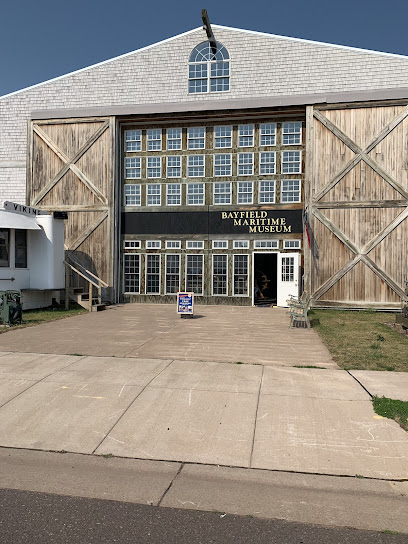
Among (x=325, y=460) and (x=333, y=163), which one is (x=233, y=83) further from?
(x=325, y=460)

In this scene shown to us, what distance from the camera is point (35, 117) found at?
70.2 ft

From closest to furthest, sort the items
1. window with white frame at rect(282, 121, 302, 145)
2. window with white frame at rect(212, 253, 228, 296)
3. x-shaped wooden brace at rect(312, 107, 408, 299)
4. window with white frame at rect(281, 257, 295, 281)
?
x-shaped wooden brace at rect(312, 107, 408, 299)
window with white frame at rect(281, 257, 295, 281)
window with white frame at rect(282, 121, 302, 145)
window with white frame at rect(212, 253, 228, 296)

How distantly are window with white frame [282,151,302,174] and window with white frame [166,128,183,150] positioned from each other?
16.1 feet

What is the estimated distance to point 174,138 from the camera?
20891 millimetres

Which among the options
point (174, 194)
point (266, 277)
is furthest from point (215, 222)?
point (266, 277)

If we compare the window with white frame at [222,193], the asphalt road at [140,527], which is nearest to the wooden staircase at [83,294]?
the window with white frame at [222,193]

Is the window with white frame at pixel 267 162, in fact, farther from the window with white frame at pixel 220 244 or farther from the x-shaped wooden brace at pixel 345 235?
the window with white frame at pixel 220 244

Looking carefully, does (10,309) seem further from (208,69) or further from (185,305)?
(208,69)

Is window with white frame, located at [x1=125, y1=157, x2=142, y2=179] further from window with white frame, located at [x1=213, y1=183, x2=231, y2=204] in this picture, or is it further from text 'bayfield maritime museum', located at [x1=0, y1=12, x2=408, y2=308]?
window with white frame, located at [x1=213, y1=183, x2=231, y2=204]

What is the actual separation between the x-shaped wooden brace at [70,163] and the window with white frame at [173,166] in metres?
3.21

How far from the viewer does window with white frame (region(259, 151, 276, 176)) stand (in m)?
20.0

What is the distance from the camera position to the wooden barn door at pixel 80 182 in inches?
810

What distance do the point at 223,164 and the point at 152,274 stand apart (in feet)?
20.0

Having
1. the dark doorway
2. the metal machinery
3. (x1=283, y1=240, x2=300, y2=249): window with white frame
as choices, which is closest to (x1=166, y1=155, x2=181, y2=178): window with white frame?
(x1=283, y1=240, x2=300, y2=249): window with white frame
